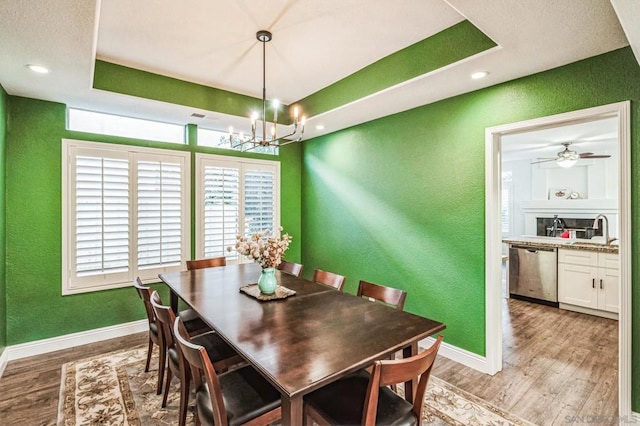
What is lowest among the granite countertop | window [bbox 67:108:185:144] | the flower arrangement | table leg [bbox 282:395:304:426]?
table leg [bbox 282:395:304:426]

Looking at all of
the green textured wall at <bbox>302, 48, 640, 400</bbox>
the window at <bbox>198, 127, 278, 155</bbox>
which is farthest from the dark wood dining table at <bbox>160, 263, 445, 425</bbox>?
the window at <bbox>198, 127, 278, 155</bbox>

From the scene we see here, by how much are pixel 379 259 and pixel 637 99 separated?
2626 millimetres

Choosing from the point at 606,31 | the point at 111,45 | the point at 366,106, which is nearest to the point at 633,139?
the point at 606,31

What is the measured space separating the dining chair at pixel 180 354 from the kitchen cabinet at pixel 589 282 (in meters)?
4.71

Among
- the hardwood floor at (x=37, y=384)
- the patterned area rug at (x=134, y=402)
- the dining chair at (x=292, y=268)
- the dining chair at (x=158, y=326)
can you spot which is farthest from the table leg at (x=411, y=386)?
the hardwood floor at (x=37, y=384)

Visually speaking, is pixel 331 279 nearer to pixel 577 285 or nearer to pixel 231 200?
pixel 231 200

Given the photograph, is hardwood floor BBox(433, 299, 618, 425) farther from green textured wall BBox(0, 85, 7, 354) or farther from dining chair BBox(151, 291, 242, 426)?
green textured wall BBox(0, 85, 7, 354)

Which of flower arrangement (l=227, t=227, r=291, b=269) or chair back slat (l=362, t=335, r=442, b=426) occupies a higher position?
flower arrangement (l=227, t=227, r=291, b=269)

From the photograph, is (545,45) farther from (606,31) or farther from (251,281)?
(251,281)

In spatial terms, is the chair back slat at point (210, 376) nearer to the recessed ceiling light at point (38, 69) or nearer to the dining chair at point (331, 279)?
the dining chair at point (331, 279)

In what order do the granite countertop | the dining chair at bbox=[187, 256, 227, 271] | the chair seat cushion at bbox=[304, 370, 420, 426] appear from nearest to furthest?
the chair seat cushion at bbox=[304, 370, 420, 426]
the dining chair at bbox=[187, 256, 227, 271]
the granite countertop

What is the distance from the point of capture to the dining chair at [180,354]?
6.21 ft

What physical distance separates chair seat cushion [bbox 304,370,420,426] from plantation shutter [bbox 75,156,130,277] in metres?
3.02

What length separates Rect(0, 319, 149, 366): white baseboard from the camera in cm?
305
